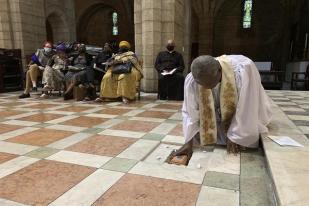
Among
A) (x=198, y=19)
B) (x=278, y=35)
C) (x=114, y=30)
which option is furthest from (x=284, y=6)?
(x=114, y=30)

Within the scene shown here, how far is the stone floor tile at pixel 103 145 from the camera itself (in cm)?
266

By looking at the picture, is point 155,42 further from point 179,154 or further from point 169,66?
point 179,154

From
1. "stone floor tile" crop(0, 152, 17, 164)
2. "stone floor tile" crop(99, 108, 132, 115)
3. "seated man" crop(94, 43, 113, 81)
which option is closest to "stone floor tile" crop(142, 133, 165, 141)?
"stone floor tile" crop(0, 152, 17, 164)

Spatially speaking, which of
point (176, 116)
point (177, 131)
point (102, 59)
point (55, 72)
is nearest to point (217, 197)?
point (177, 131)

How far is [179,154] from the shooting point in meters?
2.48

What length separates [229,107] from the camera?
2471mm

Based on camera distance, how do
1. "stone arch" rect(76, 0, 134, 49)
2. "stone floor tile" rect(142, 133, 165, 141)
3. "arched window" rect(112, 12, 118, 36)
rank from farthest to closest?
"arched window" rect(112, 12, 118, 36) → "stone arch" rect(76, 0, 134, 49) → "stone floor tile" rect(142, 133, 165, 141)

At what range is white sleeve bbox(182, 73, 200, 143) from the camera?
2488mm

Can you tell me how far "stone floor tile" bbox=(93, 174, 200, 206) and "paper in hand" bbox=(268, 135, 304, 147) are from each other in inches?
39.2

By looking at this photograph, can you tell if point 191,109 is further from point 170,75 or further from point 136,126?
point 170,75

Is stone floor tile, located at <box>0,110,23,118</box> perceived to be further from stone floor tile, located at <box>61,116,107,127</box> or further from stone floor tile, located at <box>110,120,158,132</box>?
stone floor tile, located at <box>110,120,158,132</box>

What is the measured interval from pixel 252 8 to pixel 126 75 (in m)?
15.5

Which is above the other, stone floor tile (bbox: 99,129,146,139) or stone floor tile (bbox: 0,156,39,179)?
stone floor tile (bbox: 0,156,39,179)

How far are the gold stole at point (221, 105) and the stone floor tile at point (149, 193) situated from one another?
0.75 meters
